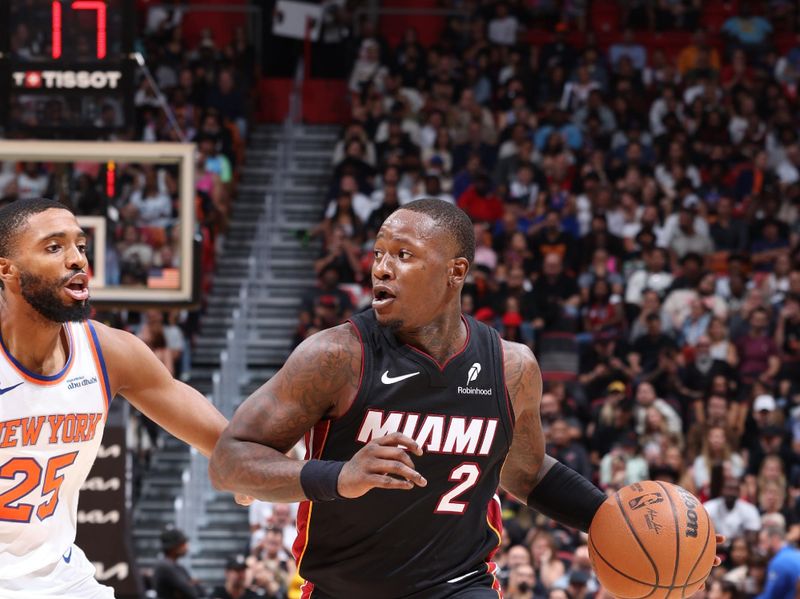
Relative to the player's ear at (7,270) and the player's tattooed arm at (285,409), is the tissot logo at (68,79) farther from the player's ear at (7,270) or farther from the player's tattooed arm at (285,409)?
the player's tattooed arm at (285,409)

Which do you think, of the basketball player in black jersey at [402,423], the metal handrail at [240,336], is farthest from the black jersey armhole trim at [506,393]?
the metal handrail at [240,336]

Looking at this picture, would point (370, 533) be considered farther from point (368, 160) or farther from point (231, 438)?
point (368, 160)

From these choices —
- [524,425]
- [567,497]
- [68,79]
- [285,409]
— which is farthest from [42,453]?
[68,79]

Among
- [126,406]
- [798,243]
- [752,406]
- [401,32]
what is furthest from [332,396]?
[401,32]

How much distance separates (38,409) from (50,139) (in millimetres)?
5166

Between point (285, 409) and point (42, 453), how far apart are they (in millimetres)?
778

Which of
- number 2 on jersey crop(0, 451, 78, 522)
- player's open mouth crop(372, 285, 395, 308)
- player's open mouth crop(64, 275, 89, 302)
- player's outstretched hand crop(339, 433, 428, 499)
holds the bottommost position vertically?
number 2 on jersey crop(0, 451, 78, 522)

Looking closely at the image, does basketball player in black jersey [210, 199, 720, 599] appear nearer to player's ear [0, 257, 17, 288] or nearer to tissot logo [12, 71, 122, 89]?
player's ear [0, 257, 17, 288]

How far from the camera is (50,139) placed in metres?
9.24

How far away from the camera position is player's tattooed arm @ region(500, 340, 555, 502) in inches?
189

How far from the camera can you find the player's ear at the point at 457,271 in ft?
15.2

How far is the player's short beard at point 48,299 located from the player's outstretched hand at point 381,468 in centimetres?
106

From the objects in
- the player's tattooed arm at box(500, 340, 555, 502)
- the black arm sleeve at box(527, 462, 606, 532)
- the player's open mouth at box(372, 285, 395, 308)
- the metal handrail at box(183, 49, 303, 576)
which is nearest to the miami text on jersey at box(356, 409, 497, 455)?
the player's tattooed arm at box(500, 340, 555, 502)

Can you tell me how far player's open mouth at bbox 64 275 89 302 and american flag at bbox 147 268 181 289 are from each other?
16.5 feet
